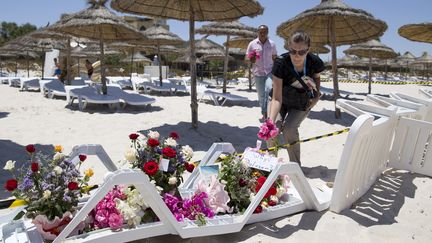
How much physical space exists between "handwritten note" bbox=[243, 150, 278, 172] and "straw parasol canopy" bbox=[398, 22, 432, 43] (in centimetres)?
913

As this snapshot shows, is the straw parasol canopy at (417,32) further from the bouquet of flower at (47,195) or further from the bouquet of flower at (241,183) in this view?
the bouquet of flower at (47,195)

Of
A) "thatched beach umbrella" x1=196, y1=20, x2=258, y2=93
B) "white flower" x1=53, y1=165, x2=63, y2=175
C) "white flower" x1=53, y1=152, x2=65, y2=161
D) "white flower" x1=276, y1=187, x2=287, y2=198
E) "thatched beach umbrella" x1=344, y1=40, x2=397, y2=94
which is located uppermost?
"thatched beach umbrella" x1=196, y1=20, x2=258, y2=93

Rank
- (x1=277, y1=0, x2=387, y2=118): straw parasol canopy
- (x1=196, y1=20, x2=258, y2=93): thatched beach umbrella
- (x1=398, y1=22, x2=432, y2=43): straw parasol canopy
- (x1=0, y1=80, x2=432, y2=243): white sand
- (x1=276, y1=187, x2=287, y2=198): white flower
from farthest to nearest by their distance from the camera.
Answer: (x1=196, y1=20, x2=258, y2=93): thatched beach umbrella → (x1=398, y1=22, x2=432, y2=43): straw parasol canopy → (x1=277, y1=0, x2=387, y2=118): straw parasol canopy → (x1=276, y1=187, x2=287, y2=198): white flower → (x1=0, y1=80, x2=432, y2=243): white sand

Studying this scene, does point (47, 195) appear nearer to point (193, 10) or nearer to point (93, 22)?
point (193, 10)

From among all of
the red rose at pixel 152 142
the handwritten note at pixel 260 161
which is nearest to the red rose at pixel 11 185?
the red rose at pixel 152 142

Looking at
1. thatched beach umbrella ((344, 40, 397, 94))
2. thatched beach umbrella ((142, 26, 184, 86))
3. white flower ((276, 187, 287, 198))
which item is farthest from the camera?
thatched beach umbrella ((344, 40, 397, 94))

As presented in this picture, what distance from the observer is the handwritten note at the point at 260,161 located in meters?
2.71

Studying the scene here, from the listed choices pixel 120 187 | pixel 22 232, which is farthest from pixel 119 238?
pixel 22 232

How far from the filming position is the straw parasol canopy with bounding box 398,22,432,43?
9797 mm

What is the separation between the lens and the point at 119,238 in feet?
6.51

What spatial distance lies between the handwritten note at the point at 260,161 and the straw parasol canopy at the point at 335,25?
18.3ft

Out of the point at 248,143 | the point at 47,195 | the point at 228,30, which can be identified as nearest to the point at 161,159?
the point at 47,195

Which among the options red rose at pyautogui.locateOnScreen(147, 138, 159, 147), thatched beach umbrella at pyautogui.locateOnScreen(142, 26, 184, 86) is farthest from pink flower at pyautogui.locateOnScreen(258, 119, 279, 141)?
thatched beach umbrella at pyautogui.locateOnScreen(142, 26, 184, 86)

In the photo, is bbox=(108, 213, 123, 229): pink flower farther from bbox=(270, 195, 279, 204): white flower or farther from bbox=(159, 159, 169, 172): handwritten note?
bbox=(270, 195, 279, 204): white flower
